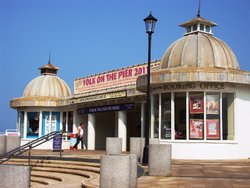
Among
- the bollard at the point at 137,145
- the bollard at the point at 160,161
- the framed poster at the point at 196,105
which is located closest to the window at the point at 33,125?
the bollard at the point at 137,145

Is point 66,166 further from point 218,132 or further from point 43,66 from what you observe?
point 43,66

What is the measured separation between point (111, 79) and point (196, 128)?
11540mm

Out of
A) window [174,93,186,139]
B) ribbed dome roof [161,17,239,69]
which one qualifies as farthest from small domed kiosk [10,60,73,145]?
window [174,93,186,139]

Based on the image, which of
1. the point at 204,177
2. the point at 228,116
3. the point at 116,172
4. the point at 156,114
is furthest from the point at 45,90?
the point at 116,172

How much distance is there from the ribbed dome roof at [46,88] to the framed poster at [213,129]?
55.0ft

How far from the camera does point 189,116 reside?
61.9 ft

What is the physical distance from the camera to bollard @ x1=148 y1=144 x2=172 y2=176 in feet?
42.1

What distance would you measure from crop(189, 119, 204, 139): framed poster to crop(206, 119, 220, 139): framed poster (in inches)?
14.3

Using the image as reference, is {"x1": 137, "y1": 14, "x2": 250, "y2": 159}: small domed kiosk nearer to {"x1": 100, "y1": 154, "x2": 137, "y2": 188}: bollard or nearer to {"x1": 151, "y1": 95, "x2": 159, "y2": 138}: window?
{"x1": 151, "y1": 95, "x2": 159, "y2": 138}: window

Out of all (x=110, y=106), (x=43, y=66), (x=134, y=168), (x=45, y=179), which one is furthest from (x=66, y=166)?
(x=43, y=66)

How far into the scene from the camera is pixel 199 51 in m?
19.9

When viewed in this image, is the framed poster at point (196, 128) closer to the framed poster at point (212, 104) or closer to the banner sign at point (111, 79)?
the framed poster at point (212, 104)

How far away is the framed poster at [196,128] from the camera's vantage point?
18.9 meters

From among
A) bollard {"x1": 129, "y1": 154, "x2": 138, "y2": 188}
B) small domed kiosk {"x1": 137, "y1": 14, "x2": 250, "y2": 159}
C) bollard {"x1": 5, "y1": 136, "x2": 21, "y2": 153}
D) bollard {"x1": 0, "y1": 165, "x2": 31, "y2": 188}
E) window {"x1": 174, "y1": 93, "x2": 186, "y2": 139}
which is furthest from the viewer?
bollard {"x1": 5, "y1": 136, "x2": 21, "y2": 153}
